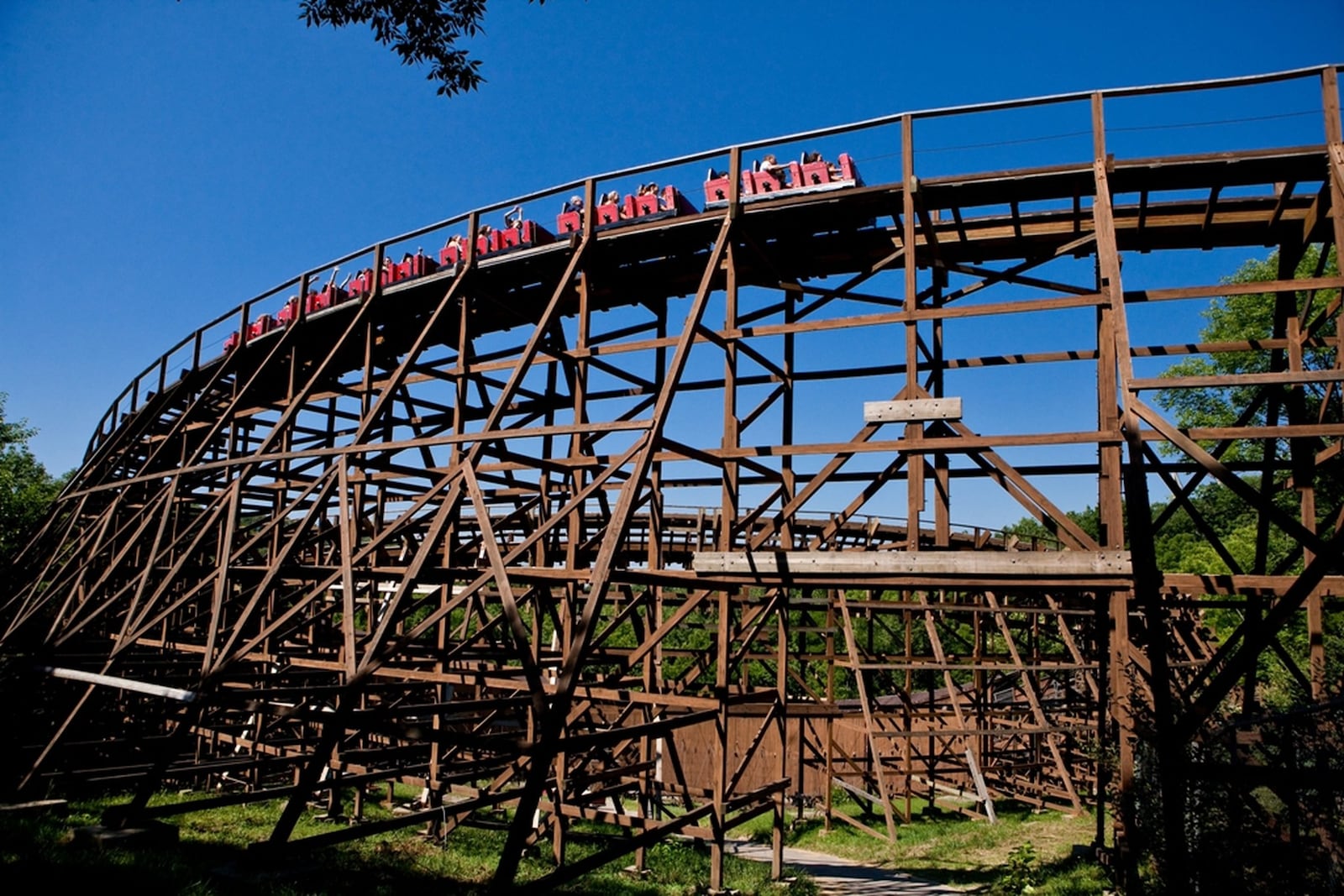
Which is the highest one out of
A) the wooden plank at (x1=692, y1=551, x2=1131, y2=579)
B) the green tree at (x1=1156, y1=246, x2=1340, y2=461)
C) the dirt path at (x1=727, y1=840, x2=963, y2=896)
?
the green tree at (x1=1156, y1=246, x2=1340, y2=461)

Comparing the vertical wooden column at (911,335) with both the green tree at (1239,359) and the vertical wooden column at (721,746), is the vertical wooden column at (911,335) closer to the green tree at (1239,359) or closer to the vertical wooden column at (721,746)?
the vertical wooden column at (721,746)

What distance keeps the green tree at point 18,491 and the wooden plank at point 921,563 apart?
24208 mm

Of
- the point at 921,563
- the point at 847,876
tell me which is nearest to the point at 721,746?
the point at 921,563

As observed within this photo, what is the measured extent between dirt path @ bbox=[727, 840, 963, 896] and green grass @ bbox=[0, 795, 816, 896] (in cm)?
62

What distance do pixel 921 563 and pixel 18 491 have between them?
37.3 m

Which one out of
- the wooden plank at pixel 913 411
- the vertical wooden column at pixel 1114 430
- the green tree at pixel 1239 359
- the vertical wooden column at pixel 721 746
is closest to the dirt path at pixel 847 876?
the vertical wooden column at pixel 721 746

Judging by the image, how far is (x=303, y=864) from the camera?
731cm

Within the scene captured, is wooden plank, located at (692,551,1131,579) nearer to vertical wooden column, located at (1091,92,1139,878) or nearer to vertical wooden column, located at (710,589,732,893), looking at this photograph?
vertical wooden column, located at (1091,92,1139,878)

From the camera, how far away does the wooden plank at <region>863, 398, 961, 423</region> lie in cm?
799

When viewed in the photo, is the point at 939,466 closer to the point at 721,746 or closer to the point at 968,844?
the point at 721,746

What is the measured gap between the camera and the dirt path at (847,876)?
11.2 metres

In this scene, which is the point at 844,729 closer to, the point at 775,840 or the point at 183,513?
the point at 775,840

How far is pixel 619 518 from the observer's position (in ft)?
24.0

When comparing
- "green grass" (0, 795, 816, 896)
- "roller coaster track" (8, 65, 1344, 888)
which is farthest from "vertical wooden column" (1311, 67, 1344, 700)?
"green grass" (0, 795, 816, 896)
